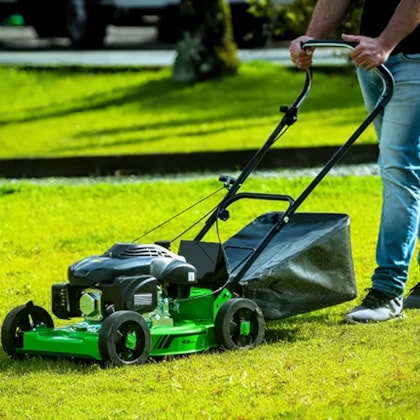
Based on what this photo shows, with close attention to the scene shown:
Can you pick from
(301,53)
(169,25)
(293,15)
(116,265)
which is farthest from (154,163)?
(169,25)

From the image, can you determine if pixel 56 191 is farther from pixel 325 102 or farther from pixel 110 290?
pixel 325 102

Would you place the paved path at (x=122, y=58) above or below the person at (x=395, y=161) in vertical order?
below

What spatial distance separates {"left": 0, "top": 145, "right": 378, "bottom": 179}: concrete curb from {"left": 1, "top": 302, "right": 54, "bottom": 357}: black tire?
6.27m

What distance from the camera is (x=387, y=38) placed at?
5.94 meters

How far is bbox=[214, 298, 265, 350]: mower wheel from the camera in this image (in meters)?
5.49

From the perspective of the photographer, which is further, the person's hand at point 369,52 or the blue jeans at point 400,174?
the blue jeans at point 400,174

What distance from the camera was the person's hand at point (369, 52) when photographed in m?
5.88

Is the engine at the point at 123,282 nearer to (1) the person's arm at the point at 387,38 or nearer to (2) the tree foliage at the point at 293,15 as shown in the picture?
(1) the person's arm at the point at 387,38

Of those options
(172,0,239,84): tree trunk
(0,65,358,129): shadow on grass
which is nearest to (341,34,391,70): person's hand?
(0,65,358,129): shadow on grass

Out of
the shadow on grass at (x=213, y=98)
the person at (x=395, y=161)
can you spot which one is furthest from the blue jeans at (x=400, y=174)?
the shadow on grass at (x=213, y=98)

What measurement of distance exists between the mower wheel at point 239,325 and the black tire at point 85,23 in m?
17.3

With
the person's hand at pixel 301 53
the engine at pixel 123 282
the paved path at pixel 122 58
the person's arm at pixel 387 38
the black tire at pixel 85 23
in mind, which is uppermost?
the person's arm at pixel 387 38

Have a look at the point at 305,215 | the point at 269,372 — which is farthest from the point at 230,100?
the point at 269,372

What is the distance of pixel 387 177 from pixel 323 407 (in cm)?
189
